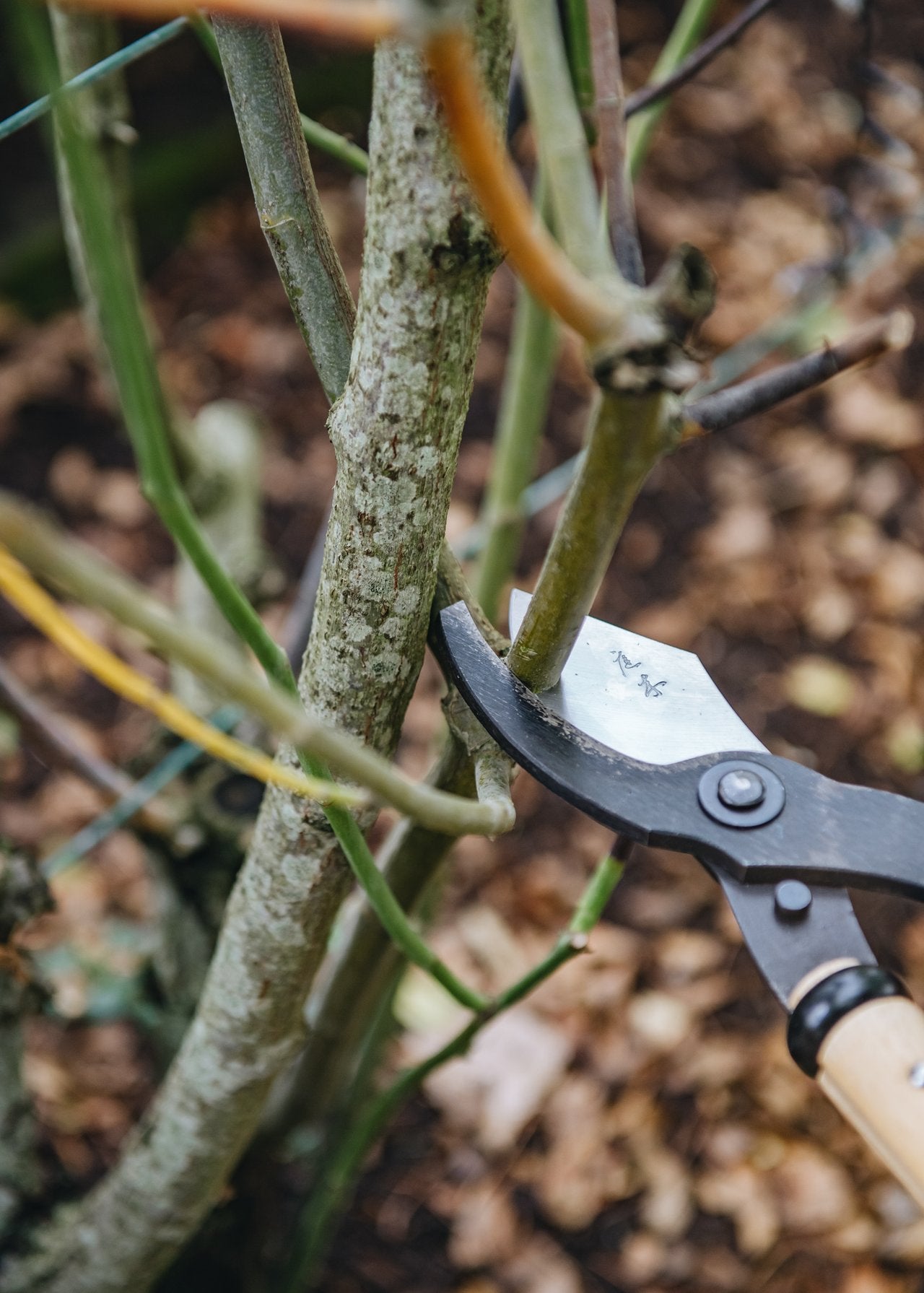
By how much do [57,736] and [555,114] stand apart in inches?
35.0

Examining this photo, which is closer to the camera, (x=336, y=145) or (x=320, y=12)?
(x=320, y=12)

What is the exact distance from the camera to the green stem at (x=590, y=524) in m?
0.39

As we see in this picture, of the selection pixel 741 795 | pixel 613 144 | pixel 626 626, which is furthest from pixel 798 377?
A: pixel 626 626

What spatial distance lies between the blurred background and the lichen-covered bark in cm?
29

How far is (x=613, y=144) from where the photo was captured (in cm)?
54

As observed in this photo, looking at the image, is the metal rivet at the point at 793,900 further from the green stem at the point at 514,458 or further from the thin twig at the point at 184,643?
the green stem at the point at 514,458

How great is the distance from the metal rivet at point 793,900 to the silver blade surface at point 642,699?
10 centimetres

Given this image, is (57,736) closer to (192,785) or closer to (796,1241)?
(192,785)

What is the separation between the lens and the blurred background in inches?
50.5

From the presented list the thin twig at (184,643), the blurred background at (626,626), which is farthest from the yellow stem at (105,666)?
the blurred background at (626,626)

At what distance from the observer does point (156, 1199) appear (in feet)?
2.79

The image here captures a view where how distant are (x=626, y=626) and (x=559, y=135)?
1.48 meters

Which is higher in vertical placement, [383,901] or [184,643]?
[184,643]

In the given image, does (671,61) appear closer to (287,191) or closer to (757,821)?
(287,191)
